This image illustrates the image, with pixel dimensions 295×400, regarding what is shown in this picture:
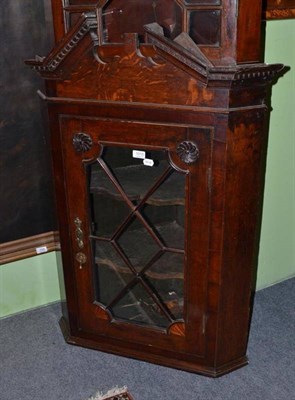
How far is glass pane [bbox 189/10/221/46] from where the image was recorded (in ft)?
3.88

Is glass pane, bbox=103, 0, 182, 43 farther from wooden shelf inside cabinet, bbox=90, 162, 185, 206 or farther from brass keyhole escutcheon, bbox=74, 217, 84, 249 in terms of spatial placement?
brass keyhole escutcheon, bbox=74, 217, 84, 249

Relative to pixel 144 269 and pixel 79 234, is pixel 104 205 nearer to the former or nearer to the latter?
pixel 79 234

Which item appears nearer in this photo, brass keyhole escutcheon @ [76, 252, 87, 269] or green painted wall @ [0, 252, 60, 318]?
brass keyhole escutcheon @ [76, 252, 87, 269]

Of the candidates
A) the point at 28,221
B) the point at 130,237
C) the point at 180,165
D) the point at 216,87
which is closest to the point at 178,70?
the point at 216,87

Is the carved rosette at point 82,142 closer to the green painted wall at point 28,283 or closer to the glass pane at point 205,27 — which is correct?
the glass pane at point 205,27

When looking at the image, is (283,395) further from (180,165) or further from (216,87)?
(216,87)

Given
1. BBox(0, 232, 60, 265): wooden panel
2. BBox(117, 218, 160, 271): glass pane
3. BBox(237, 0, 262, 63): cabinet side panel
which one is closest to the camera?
BBox(237, 0, 262, 63): cabinet side panel

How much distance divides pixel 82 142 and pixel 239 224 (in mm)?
495

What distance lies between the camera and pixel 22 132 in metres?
1.68

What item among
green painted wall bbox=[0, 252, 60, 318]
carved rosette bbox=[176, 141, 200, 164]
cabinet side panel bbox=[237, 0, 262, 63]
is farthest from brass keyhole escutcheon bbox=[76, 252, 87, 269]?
cabinet side panel bbox=[237, 0, 262, 63]

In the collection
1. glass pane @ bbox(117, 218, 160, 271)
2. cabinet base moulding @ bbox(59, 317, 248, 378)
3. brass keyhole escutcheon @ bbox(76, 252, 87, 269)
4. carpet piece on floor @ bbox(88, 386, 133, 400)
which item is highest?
glass pane @ bbox(117, 218, 160, 271)

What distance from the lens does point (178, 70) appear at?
120cm

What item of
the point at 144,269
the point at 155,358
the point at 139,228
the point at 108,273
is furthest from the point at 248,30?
the point at 155,358

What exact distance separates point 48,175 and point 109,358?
666 millimetres
